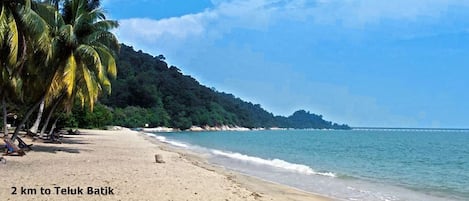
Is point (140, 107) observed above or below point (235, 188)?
above

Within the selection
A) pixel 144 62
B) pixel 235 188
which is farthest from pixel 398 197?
pixel 144 62

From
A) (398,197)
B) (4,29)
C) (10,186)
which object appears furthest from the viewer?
(398,197)

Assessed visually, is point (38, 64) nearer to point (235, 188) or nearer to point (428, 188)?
point (235, 188)

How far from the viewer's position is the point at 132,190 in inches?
424

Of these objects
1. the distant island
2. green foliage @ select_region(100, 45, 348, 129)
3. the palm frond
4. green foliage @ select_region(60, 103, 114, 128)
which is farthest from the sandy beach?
green foliage @ select_region(100, 45, 348, 129)

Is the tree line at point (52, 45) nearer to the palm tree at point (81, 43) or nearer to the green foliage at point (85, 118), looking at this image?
the palm tree at point (81, 43)

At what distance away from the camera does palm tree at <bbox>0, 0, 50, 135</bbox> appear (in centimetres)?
1469

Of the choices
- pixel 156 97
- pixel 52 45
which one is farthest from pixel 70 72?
pixel 156 97

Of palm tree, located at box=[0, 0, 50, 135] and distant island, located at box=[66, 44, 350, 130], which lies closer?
palm tree, located at box=[0, 0, 50, 135]

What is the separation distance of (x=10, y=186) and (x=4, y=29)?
21.1 feet

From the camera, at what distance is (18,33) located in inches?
623

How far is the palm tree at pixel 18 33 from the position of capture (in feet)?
48.2

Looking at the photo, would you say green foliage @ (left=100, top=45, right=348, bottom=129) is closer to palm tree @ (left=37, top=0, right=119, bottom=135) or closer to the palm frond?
palm tree @ (left=37, top=0, right=119, bottom=135)

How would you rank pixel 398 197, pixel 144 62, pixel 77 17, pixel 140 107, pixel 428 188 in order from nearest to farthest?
pixel 398 197, pixel 428 188, pixel 77 17, pixel 140 107, pixel 144 62
